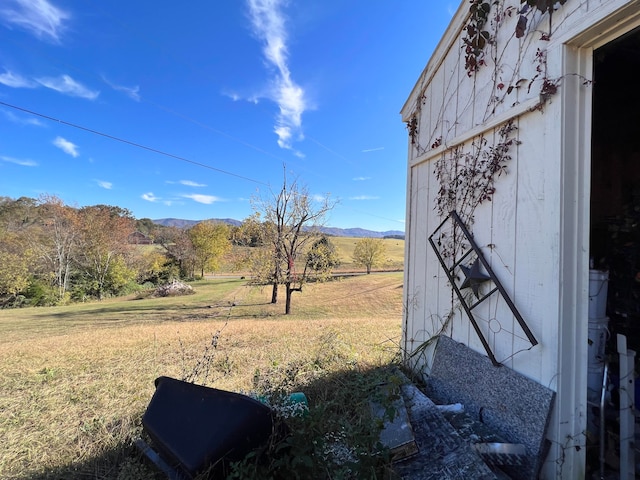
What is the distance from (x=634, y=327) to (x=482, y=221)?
4.26ft

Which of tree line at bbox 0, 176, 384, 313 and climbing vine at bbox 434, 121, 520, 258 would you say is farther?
tree line at bbox 0, 176, 384, 313

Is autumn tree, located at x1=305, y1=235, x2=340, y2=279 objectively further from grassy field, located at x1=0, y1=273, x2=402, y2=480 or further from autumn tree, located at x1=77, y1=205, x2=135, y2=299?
autumn tree, located at x1=77, y1=205, x2=135, y2=299

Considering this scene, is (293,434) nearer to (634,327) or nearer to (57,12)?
(634,327)

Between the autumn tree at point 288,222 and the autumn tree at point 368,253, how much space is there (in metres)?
18.8

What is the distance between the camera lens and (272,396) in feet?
7.01

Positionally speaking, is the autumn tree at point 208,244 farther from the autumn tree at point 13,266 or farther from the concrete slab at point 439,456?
the concrete slab at point 439,456

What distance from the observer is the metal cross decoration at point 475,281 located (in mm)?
1743

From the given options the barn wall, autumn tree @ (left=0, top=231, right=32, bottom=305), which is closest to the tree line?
autumn tree @ (left=0, top=231, right=32, bottom=305)

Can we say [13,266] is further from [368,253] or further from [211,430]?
[368,253]

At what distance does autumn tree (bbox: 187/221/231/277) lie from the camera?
113 ft

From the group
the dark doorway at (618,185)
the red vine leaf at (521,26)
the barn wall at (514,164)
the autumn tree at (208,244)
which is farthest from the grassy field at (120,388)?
the autumn tree at (208,244)

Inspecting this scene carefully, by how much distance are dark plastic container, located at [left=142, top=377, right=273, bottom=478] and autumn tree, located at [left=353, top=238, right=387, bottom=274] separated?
32409mm

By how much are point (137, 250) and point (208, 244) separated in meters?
7.27

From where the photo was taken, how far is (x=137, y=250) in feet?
96.8
